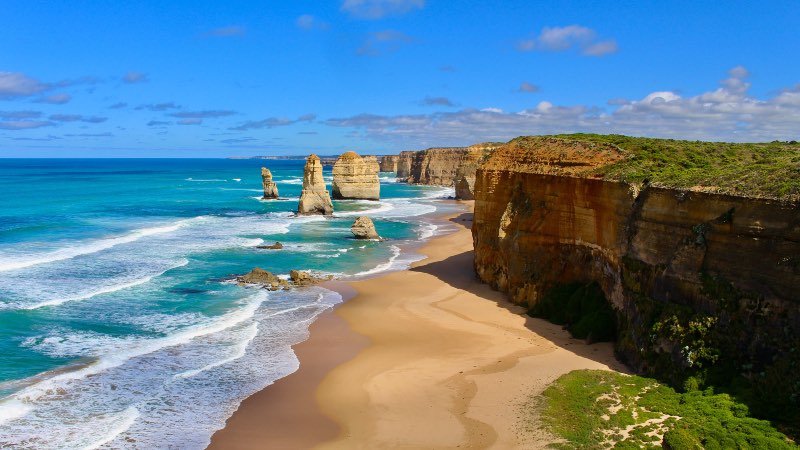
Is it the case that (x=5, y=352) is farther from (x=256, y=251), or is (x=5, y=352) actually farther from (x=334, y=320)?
(x=256, y=251)

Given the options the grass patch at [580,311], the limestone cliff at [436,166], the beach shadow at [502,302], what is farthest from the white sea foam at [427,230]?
the limestone cliff at [436,166]

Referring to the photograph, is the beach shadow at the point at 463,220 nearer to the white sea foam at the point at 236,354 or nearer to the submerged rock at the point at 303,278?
the submerged rock at the point at 303,278

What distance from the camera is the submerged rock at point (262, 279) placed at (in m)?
34.8

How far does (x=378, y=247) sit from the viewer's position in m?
48.8

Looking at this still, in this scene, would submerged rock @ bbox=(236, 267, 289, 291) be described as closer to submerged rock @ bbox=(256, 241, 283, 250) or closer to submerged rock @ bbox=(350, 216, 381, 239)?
→ submerged rock @ bbox=(256, 241, 283, 250)

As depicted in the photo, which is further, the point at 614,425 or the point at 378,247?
the point at 378,247

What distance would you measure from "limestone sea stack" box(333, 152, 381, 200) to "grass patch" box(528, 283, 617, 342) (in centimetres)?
6361

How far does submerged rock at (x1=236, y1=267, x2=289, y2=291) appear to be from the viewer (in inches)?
1372

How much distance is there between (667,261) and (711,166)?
550cm

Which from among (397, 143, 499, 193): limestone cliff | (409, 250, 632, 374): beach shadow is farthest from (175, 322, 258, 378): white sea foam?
(397, 143, 499, 193): limestone cliff

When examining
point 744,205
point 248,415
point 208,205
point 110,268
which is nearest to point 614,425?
point 744,205

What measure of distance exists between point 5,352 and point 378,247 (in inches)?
1154

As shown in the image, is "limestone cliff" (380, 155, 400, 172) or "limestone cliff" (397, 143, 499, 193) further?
"limestone cliff" (380, 155, 400, 172)

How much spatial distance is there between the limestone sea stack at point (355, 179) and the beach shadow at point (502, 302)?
4732cm
